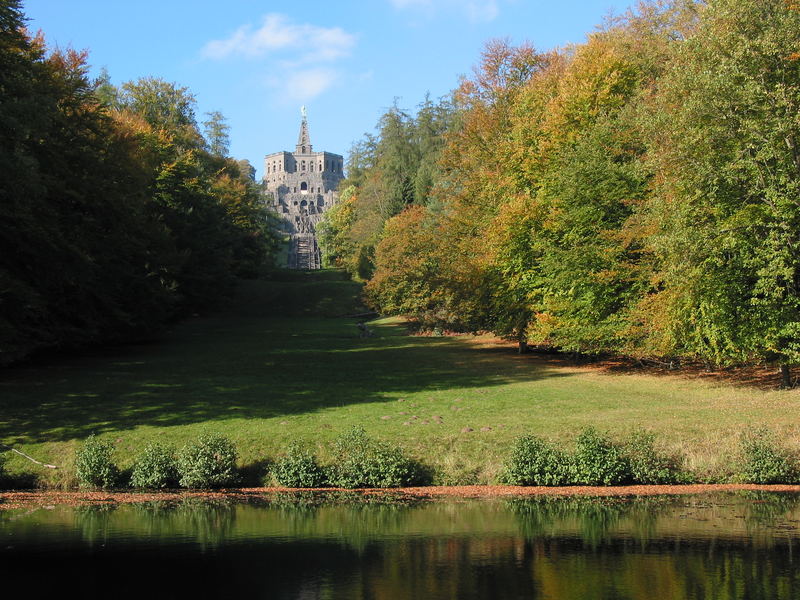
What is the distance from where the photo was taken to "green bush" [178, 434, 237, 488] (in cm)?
1625

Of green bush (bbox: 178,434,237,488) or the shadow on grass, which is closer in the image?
green bush (bbox: 178,434,237,488)

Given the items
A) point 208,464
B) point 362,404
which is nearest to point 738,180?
point 362,404

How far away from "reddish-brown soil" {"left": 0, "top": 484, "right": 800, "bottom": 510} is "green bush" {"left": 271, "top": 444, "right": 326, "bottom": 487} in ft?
1.00

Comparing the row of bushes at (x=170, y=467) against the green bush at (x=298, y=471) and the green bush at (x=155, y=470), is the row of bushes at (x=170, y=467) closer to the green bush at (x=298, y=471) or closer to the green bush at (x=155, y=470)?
the green bush at (x=155, y=470)

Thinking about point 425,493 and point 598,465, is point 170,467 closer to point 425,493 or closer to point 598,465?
point 425,493

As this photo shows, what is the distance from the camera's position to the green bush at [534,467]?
1625cm

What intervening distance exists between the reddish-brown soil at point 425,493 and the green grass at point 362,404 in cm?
67

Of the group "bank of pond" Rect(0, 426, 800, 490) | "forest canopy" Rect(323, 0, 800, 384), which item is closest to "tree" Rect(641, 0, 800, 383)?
"forest canopy" Rect(323, 0, 800, 384)

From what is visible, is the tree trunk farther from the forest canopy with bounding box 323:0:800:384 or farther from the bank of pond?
the bank of pond

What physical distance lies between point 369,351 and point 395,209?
110ft

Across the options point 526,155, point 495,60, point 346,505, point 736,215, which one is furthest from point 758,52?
point 495,60

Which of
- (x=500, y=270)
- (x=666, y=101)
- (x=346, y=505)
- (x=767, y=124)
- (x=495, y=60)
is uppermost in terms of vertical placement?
(x=495, y=60)

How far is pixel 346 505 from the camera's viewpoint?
1504cm

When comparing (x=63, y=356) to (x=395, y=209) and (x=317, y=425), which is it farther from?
(x=395, y=209)
